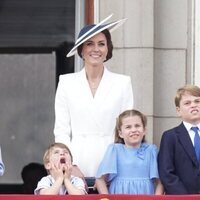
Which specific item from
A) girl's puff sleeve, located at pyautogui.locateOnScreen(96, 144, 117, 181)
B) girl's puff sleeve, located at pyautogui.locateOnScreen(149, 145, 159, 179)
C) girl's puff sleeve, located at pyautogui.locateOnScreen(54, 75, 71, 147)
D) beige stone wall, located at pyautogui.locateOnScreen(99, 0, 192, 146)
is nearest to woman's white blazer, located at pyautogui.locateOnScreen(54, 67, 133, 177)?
girl's puff sleeve, located at pyautogui.locateOnScreen(54, 75, 71, 147)

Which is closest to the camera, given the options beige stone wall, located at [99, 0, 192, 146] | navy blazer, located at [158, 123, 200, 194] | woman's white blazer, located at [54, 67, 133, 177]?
navy blazer, located at [158, 123, 200, 194]

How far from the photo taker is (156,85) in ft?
35.5

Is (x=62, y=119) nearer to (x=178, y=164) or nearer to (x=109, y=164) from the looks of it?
(x=109, y=164)

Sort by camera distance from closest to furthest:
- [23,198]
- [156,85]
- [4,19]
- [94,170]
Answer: [23,198], [94,170], [156,85], [4,19]

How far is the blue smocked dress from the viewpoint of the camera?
315 inches

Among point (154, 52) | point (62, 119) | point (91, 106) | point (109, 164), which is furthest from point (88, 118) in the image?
point (154, 52)

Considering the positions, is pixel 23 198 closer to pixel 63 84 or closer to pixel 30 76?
pixel 63 84

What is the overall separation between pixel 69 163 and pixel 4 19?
153 inches

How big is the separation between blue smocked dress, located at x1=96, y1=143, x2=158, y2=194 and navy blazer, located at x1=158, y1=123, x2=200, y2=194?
0.09 metres

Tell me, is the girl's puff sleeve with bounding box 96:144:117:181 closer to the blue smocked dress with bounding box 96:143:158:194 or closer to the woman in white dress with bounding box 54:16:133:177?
the blue smocked dress with bounding box 96:143:158:194

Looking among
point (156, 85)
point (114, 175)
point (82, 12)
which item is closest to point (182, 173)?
point (114, 175)

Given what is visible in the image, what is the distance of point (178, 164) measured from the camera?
8008mm

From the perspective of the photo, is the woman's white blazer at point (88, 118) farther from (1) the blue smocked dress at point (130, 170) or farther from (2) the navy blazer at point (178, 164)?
(2) the navy blazer at point (178, 164)

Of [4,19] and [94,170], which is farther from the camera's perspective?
[4,19]
